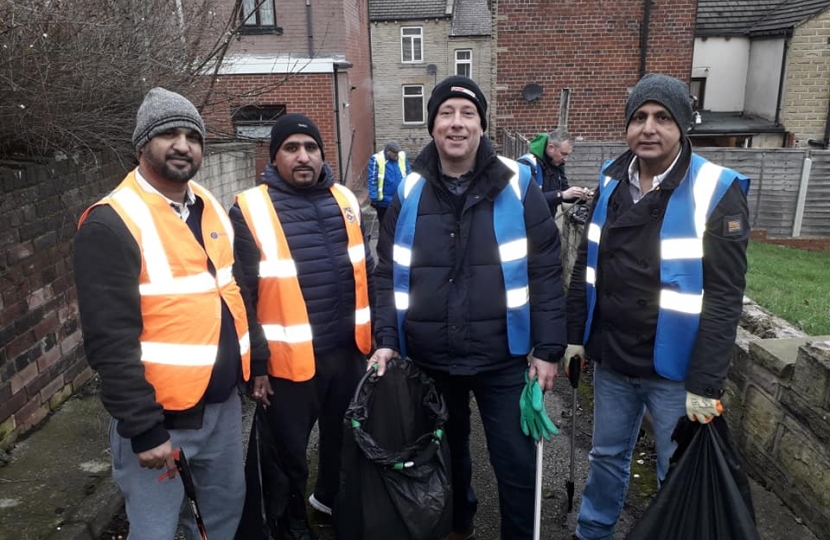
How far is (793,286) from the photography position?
5.80 meters

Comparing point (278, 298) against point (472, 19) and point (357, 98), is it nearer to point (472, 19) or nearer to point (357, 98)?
point (357, 98)

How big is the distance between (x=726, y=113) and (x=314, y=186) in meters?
17.9

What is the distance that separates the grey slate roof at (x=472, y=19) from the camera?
82.6 ft

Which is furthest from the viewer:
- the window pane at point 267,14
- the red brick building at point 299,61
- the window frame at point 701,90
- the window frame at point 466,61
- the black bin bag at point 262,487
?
the window frame at point 466,61

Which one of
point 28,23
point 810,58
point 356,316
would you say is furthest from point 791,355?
point 810,58

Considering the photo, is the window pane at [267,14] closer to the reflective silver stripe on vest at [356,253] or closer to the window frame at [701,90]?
the reflective silver stripe on vest at [356,253]

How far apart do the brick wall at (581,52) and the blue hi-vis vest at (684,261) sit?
9569 mm

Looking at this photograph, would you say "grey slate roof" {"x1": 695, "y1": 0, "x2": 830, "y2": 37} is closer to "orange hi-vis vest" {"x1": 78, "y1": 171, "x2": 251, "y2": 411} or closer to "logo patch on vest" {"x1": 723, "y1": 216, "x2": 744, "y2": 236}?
"logo patch on vest" {"x1": 723, "y1": 216, "x2": 744, "y2": 236}

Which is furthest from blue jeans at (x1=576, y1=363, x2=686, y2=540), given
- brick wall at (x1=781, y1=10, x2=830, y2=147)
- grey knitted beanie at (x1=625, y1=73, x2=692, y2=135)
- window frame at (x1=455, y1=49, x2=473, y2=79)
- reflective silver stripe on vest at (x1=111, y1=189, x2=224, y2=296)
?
window frame at (x1=455, y1=49, x2=473, y2=79)

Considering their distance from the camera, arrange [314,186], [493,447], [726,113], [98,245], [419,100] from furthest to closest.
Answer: [419,100]
[726,113]
[314,186]
[493,447]
[98,245]

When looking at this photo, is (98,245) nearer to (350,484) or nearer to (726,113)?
(350,484)

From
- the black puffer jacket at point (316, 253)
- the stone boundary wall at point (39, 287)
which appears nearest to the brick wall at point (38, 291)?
the stone boundary wall at point (39, 287)

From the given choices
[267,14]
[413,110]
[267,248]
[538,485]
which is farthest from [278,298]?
[413,110]

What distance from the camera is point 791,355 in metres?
2.75
